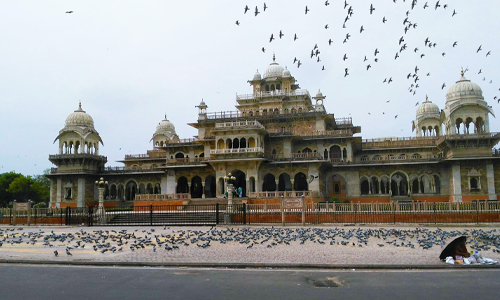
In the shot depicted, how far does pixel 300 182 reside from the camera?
4359 centimetres

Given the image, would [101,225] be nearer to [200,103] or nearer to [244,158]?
[244,158]

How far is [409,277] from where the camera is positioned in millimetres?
9469

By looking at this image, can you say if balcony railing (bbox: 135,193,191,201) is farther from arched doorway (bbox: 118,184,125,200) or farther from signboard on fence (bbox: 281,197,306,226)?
signboard on fence (bbox: 281,197,306,226)

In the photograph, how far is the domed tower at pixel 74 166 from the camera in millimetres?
46750

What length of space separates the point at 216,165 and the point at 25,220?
17.6 metres

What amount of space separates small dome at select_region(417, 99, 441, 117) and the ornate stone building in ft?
33.5

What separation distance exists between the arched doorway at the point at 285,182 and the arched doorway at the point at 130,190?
18.0 metres

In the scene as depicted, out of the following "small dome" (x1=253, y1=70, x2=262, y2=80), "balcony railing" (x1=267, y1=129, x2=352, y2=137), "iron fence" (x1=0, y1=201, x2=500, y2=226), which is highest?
"small dome" (x1=253, y1=70, x2=262, y2=80)

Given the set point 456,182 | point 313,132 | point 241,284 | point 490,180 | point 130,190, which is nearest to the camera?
point 241,284

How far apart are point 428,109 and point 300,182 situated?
→ 23877 millimetres

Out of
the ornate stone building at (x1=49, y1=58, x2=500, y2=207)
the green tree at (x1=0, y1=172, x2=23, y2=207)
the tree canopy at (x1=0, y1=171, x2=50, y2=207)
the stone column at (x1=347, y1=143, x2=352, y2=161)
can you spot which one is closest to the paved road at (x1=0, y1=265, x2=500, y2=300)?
the ornate stone building at (x1=49, y1=58, x2=500, y2=207)

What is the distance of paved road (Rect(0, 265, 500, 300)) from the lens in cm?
780

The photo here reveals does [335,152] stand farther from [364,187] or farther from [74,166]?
[74,166]

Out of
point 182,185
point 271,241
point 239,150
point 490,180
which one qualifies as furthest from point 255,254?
point 182,185
